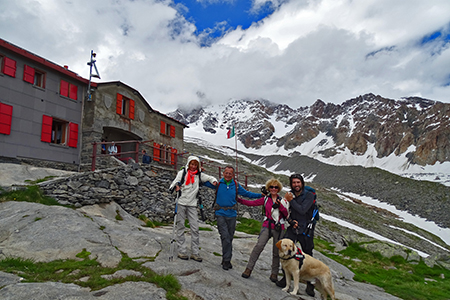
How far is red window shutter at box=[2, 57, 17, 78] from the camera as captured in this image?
1484 cm

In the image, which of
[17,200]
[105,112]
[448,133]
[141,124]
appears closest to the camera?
[17,200]

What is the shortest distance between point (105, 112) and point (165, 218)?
9624mm

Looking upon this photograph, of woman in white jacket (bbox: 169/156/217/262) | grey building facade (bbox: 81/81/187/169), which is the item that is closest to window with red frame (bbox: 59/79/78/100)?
grey building facade (bbox: 81/81/187/169)

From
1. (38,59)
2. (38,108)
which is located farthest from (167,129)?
(38,59)

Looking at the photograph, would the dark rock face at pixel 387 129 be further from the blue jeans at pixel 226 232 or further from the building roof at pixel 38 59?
the blue jeans at pixel 226 232

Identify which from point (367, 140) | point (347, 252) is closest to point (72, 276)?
point (347, 252)

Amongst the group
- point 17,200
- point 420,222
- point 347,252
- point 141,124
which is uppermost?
point 141,124

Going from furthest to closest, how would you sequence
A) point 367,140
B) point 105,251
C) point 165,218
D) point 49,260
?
point 367,140
point 165,218
point 105,251
point 49,260

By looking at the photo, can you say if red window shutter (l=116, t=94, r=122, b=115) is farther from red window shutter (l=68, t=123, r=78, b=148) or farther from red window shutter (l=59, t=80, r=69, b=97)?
red window shutter (l=59, t=80, r=69, b=97)

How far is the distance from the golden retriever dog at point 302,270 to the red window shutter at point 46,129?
52.9ft

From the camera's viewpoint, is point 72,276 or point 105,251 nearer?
point 72,276

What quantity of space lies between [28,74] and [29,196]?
9241 mm

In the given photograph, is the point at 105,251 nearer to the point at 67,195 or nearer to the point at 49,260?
the point at 49,260

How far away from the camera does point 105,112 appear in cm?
1972
